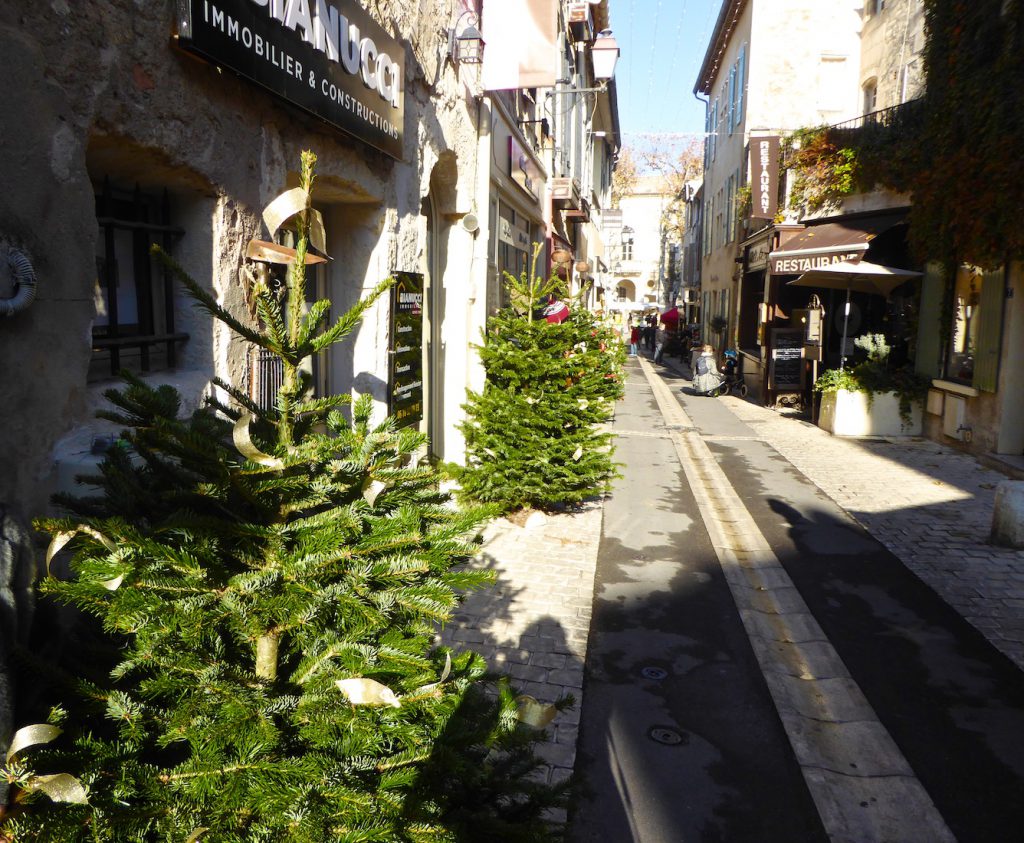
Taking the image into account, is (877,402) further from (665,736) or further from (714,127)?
(714,127)

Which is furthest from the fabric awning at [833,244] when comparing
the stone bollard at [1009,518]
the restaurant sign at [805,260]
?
the stone bollard at [1009,518]

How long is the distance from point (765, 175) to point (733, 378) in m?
5.31

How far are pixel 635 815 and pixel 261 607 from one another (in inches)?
89.1

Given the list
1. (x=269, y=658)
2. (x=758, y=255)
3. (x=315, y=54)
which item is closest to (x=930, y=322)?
(x=758, y=255)

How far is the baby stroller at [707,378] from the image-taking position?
62.6ft

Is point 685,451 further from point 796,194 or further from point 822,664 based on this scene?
point 796,194

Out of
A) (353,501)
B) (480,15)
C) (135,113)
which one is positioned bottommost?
(353,501)

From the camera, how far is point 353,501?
6.32ft

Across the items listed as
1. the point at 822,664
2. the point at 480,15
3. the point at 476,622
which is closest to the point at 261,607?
the point at 476,622

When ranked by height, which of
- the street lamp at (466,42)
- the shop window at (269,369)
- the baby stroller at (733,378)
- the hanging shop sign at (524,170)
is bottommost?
the baby stroller at (733,378)

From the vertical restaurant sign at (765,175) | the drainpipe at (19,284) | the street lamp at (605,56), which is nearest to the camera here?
the drainpipe at (19,284)

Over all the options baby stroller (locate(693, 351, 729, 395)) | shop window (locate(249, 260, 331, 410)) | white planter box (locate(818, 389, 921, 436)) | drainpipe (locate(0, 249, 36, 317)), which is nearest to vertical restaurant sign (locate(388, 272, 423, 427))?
shop window (locate(249, 260, 331, 410))

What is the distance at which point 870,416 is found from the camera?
12.8m

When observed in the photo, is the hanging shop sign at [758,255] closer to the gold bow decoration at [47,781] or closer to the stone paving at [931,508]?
the stone paving at [931,508]
